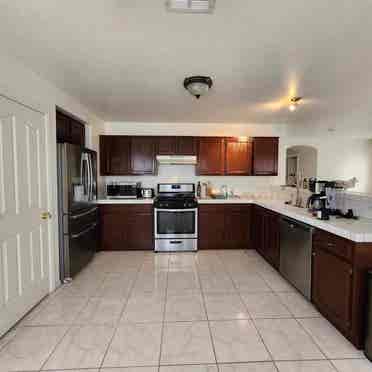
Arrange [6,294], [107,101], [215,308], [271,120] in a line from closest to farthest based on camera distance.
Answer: [6,294] → [215,308] → [107,101] → [271,120]

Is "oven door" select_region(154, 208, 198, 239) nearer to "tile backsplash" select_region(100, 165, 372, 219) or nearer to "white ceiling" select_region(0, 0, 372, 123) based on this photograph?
"tile backsplash" select_region(100, 165, 372, 219)

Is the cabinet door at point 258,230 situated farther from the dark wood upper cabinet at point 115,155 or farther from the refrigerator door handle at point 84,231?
the refrigerator door handle at point 84,231

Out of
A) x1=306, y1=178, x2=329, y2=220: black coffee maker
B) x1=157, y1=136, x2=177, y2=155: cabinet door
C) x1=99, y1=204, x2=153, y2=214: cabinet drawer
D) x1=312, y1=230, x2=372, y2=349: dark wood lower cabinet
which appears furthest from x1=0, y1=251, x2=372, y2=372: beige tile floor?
x1=157, y1=136, x2=177, y2=155: cabinet door

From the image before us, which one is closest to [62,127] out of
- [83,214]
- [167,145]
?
[83,214]

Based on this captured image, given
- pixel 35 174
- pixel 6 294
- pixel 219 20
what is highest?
pixel 219 20

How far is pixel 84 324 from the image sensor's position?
2.24 metres

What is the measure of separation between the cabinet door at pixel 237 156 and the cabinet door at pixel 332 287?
2500 mm

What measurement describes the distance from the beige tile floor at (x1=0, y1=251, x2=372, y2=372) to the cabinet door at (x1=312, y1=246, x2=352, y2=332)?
14 cm

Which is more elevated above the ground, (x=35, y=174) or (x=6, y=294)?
(x=35, y=174)

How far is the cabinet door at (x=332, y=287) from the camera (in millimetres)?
1986

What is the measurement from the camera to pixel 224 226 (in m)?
4.44

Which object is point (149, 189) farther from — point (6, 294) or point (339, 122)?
point (339, 122)

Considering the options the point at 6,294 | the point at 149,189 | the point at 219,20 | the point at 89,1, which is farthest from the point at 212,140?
the point at 6,294

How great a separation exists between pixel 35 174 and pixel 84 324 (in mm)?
1574
